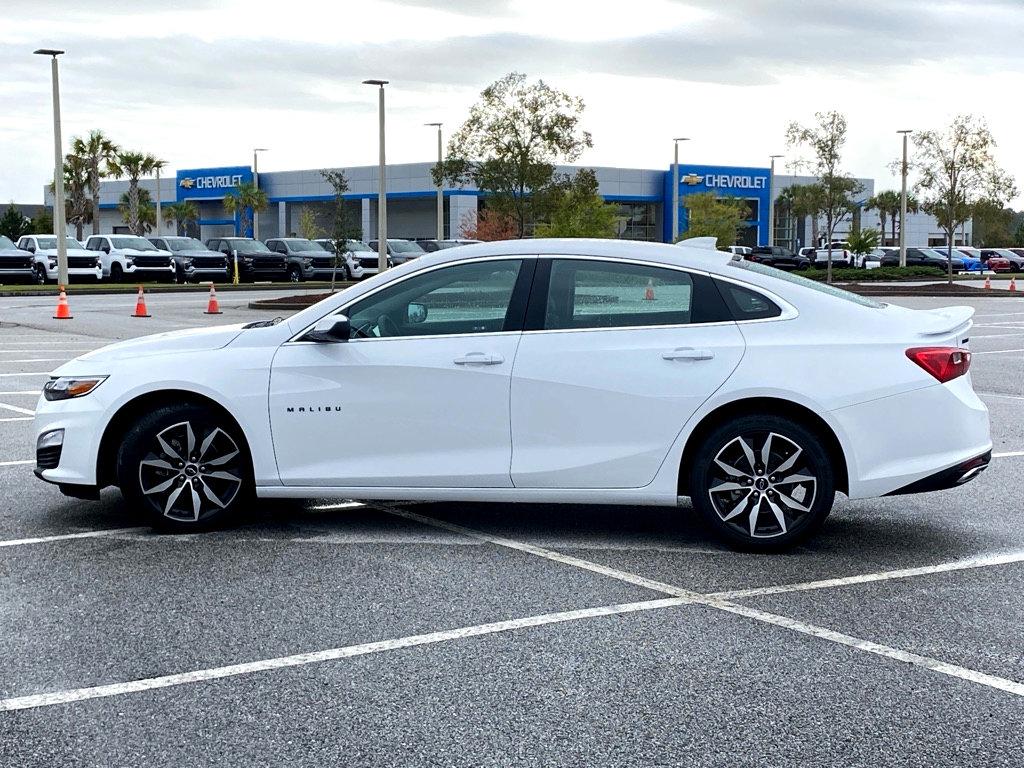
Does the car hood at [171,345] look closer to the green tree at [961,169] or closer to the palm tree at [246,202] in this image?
the green tree at [961,169]

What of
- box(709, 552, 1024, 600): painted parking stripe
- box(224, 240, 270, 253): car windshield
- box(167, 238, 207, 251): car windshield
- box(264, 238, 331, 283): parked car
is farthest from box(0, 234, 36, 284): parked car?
box(709, 552, 1024, 600): painted parking stripe

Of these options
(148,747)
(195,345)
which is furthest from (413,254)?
(148,747)

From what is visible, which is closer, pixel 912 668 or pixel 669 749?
pixel 669 749

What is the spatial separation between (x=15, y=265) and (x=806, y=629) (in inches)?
1689

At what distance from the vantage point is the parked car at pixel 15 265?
1720 inches

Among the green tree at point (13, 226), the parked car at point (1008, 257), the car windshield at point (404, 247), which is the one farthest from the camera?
the green tree at point (13, 226)

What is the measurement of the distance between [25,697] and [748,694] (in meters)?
2.48

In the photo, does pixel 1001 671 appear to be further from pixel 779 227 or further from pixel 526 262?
pixel 779 227

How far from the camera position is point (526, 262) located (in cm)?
677

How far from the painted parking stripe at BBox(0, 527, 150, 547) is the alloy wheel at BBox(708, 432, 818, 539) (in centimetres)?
313

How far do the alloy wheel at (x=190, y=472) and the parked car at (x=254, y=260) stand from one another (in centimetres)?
4363

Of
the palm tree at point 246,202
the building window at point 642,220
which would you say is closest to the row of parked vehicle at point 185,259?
the palm tree at point 246,202

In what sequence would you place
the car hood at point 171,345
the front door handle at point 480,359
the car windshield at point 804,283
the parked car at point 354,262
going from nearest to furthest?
the front door handle at point 480,359
the car windshield at point 804,283
the car hood at point 171,345
the parked car at point 354,262

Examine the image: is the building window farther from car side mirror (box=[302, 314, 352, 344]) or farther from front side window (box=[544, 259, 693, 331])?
car side mirror (box=[302, 314, 352, 344])
